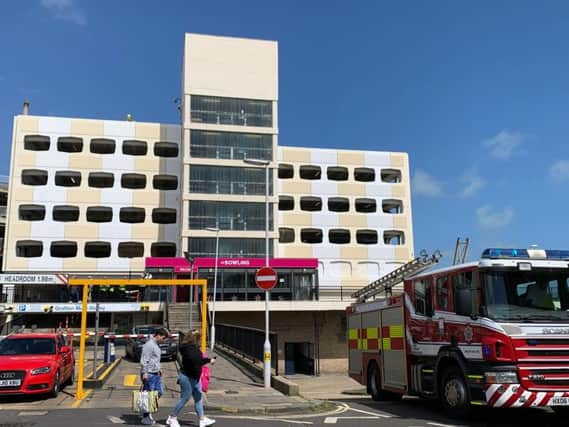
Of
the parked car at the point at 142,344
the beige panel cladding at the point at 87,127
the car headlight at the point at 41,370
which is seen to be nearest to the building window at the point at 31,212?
the beige panel cladding at the point at 87,127

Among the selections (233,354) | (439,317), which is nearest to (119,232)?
(233,354)

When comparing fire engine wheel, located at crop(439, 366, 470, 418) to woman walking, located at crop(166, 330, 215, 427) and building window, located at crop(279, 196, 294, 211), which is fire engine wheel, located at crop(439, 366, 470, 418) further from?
building window, located at crop(279, 196, 294, 211)

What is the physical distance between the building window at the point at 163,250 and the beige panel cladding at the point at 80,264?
546 centimetres

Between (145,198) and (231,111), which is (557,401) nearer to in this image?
(231,111)

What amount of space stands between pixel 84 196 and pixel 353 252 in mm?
26240

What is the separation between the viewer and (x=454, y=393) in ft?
33.3

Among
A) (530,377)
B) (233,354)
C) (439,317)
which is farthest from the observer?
(233,354)

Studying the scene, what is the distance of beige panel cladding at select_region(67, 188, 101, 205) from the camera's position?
5153cm

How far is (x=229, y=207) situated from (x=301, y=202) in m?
12.8

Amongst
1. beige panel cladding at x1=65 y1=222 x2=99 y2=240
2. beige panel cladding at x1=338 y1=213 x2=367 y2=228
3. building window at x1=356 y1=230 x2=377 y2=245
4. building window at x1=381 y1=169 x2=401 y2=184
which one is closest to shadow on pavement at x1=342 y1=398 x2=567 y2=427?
beige panel cladding at x1=65 y1=222 x2=99 y2=240

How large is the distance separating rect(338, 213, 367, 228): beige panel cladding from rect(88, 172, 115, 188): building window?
74.6ft

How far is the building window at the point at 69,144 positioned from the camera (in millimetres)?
52562

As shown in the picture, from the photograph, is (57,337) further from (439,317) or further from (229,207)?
(229,207)

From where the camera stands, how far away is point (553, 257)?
33.3 ft
